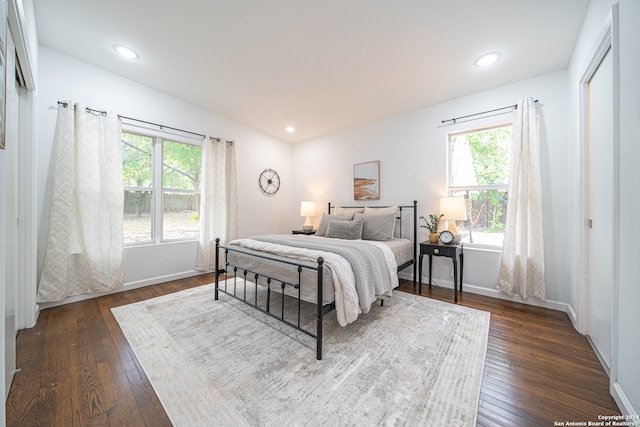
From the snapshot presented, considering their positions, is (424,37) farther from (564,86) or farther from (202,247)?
(202,247)

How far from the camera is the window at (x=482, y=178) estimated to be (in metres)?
3.11

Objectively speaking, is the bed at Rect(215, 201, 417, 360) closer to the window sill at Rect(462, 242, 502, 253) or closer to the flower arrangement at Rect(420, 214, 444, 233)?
the flower arrangement at Rect(420, 214, 444, 233)

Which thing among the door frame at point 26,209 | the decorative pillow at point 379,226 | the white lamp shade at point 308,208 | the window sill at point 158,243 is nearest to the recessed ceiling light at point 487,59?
the decorative pillow at point 379,226

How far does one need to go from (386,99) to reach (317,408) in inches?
141

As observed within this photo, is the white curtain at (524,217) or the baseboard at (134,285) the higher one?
the white curtain at (524,217)

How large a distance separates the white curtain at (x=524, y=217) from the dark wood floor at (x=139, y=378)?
0.44 metres

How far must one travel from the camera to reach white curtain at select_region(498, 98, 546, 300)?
2672mm

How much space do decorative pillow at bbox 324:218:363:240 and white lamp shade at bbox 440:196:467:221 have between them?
1133 mm

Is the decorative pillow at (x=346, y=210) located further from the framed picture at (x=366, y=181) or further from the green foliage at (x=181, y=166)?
the green foliage at (x=181, y=166)

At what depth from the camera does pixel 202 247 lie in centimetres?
385

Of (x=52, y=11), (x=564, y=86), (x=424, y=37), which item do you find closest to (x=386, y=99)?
(x=424, y=37)

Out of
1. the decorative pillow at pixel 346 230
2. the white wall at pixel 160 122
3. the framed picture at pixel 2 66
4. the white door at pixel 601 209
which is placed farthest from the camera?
the decorative pillow at pixel 346 230

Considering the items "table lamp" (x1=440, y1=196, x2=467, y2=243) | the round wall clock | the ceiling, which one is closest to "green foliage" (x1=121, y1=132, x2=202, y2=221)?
the ceiling

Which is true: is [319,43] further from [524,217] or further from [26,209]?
[26,209]
